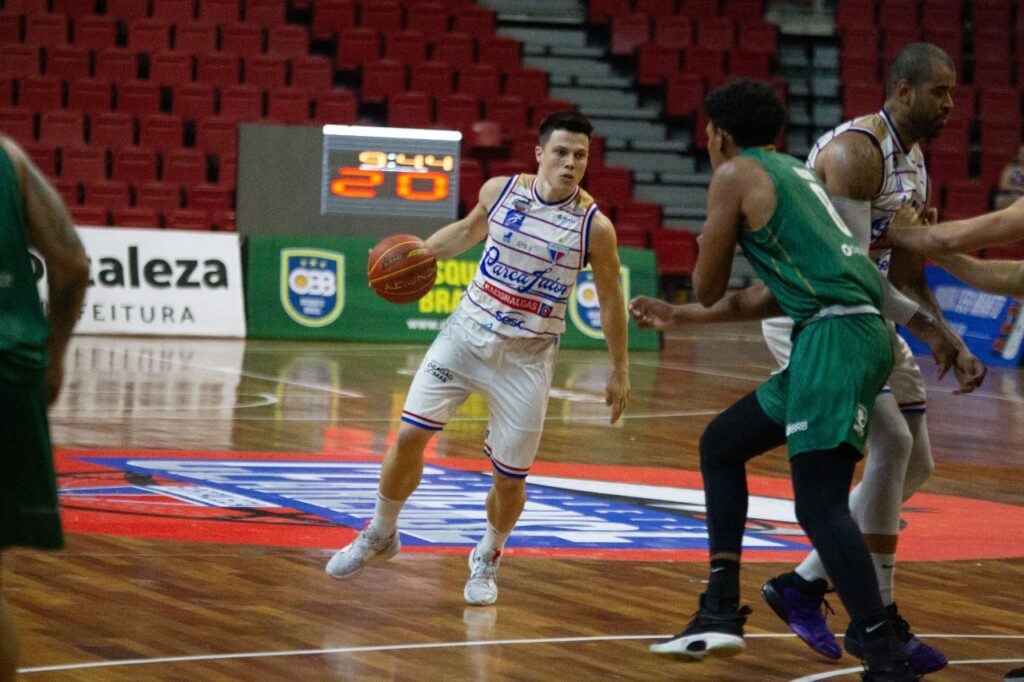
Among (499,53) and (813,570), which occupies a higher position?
(499,53)

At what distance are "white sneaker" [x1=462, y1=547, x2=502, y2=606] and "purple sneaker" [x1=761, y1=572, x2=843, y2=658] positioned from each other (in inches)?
42.9

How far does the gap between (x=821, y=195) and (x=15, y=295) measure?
7.76 ft

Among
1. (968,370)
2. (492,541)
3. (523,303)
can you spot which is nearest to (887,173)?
(968,370)

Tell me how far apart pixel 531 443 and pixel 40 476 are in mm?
2760

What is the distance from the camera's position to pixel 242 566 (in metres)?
6.33

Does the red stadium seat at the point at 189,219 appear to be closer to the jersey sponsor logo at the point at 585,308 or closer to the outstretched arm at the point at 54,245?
the jersey sponsor logo at the point at 585,308

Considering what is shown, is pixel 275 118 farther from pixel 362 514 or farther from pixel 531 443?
pixel 531 443

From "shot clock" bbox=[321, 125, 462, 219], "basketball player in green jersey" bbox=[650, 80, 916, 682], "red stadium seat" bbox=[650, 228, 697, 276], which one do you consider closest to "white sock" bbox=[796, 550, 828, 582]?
"basketball player in green jersey" bbox=[650, 80, 916, 682]

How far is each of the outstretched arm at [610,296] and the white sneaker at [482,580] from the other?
698 millimetres

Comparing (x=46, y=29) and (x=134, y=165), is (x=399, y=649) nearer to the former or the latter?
(x=134, y=165)

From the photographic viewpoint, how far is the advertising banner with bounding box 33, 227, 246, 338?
50.3 feet

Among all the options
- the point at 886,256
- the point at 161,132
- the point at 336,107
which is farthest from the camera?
the point at 336,107

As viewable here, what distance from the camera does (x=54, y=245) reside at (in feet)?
11.3

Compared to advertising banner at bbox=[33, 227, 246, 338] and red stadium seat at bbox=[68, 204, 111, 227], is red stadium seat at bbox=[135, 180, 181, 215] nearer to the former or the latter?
red stadium seat at bbox=[68, 204, 111, 227]
